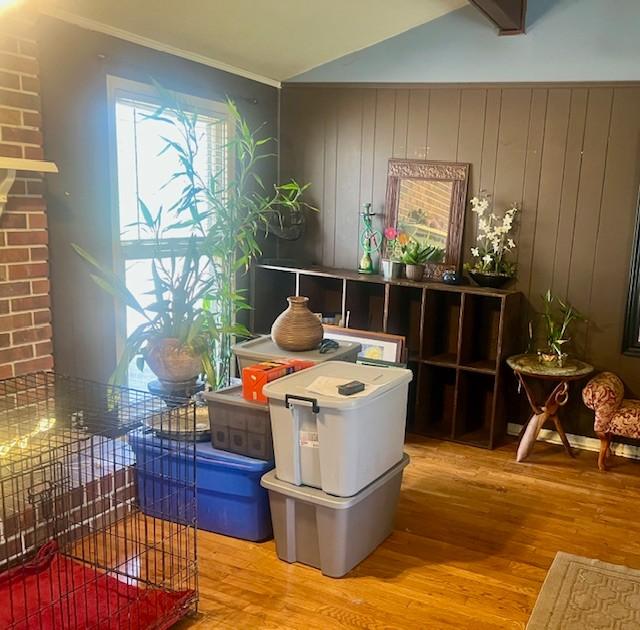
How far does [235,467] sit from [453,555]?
3.25ft

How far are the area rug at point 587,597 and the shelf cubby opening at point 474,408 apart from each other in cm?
140

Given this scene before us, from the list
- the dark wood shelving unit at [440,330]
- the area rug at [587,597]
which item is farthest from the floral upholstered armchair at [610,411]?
the area rug at [587,597]

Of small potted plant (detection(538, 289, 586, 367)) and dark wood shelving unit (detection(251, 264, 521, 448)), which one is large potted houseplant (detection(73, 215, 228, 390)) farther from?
small potted plant (detection(538, 289, 586, 367))

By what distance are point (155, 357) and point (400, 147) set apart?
7.37 ft

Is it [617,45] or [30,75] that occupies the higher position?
[617,45]

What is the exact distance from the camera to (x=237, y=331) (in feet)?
11.0

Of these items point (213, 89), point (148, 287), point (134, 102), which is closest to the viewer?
point (134, 102)

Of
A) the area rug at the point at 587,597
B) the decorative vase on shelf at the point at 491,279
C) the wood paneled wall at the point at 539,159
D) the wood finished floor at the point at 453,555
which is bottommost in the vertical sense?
the wood finished floor at the point at 453,555

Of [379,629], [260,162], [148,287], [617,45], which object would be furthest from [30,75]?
[617,45]

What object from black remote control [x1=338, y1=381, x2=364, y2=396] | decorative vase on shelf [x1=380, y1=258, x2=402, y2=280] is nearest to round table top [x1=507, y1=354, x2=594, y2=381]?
decorative vase on shelf [x1=380, y1=258, x2=402, y2=280]

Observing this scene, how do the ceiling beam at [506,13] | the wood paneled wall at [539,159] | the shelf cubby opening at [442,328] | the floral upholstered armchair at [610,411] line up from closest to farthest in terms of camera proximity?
the ceiling beam at [506,13], the floral upholstered armchair at [610,411], the wood paneled wall at [539,159], the shelf cubby opening at [442,328]

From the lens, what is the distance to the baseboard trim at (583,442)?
13.2ft

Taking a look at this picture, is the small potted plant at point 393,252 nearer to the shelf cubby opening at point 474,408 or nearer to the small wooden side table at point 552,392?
the shelf cubby opening at point 474,408

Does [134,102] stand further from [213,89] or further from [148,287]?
[148,287]
